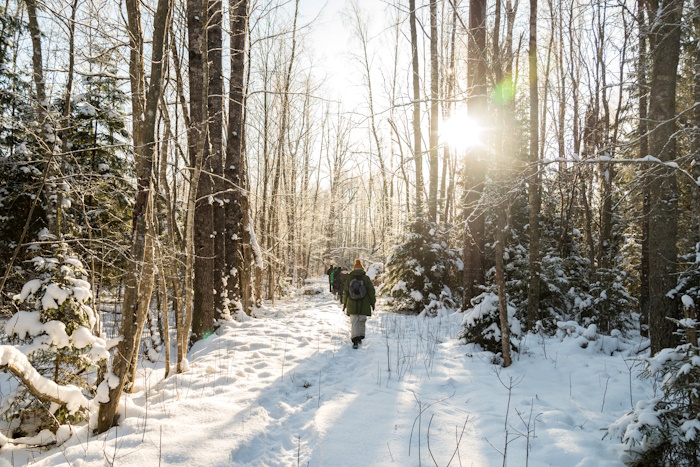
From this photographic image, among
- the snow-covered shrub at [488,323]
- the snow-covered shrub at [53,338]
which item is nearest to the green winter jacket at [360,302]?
the snow-covered shrub at [488,323]

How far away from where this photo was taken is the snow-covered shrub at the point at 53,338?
153 inches

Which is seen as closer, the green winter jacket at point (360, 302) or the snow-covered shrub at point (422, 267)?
the green winter jacket at point (360, 302)

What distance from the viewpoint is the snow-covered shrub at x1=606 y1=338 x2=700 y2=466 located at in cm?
284

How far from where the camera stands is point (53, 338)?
3.96 m

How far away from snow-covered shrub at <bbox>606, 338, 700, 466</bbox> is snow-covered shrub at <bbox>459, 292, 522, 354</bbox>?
324 cm

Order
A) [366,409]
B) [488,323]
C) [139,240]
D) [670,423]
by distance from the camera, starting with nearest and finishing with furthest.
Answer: [670,423] < [139,240] < [366,409] < [488,323]

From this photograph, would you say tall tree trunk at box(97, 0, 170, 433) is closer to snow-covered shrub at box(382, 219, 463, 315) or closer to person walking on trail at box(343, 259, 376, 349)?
person walking on trail at box(343, 259, 376, 349)

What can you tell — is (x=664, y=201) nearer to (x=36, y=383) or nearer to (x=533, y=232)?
(x=533, y=232)

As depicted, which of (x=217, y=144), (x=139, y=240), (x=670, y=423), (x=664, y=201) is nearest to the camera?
(x=670, y=423)

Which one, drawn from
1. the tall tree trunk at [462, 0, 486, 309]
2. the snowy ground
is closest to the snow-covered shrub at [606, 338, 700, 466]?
the snowy ground

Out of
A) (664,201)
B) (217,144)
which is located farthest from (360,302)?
(664,201)

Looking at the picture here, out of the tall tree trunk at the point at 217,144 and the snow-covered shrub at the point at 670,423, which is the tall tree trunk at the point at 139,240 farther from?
the snow-covered shrub at the point at 670,423

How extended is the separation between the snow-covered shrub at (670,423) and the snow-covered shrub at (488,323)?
324 cm

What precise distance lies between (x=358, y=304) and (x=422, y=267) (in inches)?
167
